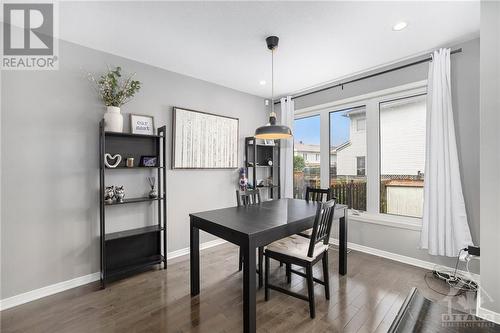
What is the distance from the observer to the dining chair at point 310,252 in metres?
2.00

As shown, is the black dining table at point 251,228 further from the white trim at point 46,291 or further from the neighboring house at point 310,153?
the neighboring house at point 310,153

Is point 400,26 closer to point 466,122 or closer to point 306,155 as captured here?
point 466,122

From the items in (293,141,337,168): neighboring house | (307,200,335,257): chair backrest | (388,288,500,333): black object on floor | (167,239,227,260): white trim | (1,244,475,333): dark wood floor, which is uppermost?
(293,141,337,168): neighboring house

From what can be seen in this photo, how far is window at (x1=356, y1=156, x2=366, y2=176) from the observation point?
3.58 metres

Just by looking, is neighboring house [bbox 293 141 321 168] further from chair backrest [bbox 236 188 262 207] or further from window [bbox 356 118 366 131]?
chair backrest [bbox 236 188 262 207]

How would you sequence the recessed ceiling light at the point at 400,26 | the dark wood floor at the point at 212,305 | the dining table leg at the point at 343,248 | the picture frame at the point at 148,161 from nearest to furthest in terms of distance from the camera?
the dark wood floor at the point at 212,305, the recessed ceiling light at the point at 400,26, the dining table leg at the point at 343,248, the picture frame at the point at 148,161

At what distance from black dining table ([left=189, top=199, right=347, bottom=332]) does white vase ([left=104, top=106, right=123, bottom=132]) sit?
134cm

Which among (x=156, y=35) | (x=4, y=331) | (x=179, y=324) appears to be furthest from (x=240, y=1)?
(x=4, y=331)

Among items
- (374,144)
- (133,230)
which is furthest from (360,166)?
(133,230)

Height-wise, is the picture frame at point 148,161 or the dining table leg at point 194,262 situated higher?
the picture frame at point 148,161

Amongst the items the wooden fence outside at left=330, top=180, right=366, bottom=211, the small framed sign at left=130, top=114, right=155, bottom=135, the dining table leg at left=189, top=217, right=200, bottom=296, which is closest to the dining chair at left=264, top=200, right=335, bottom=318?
the dining table leg at left=189, top=217, right=200, bottom=296

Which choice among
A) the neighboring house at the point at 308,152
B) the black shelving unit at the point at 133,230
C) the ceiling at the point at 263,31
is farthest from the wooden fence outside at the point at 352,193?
the black shelving unit at the point at 133,230

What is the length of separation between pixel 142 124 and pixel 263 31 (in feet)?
6.07

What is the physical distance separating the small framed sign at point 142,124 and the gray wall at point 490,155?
138 inches
